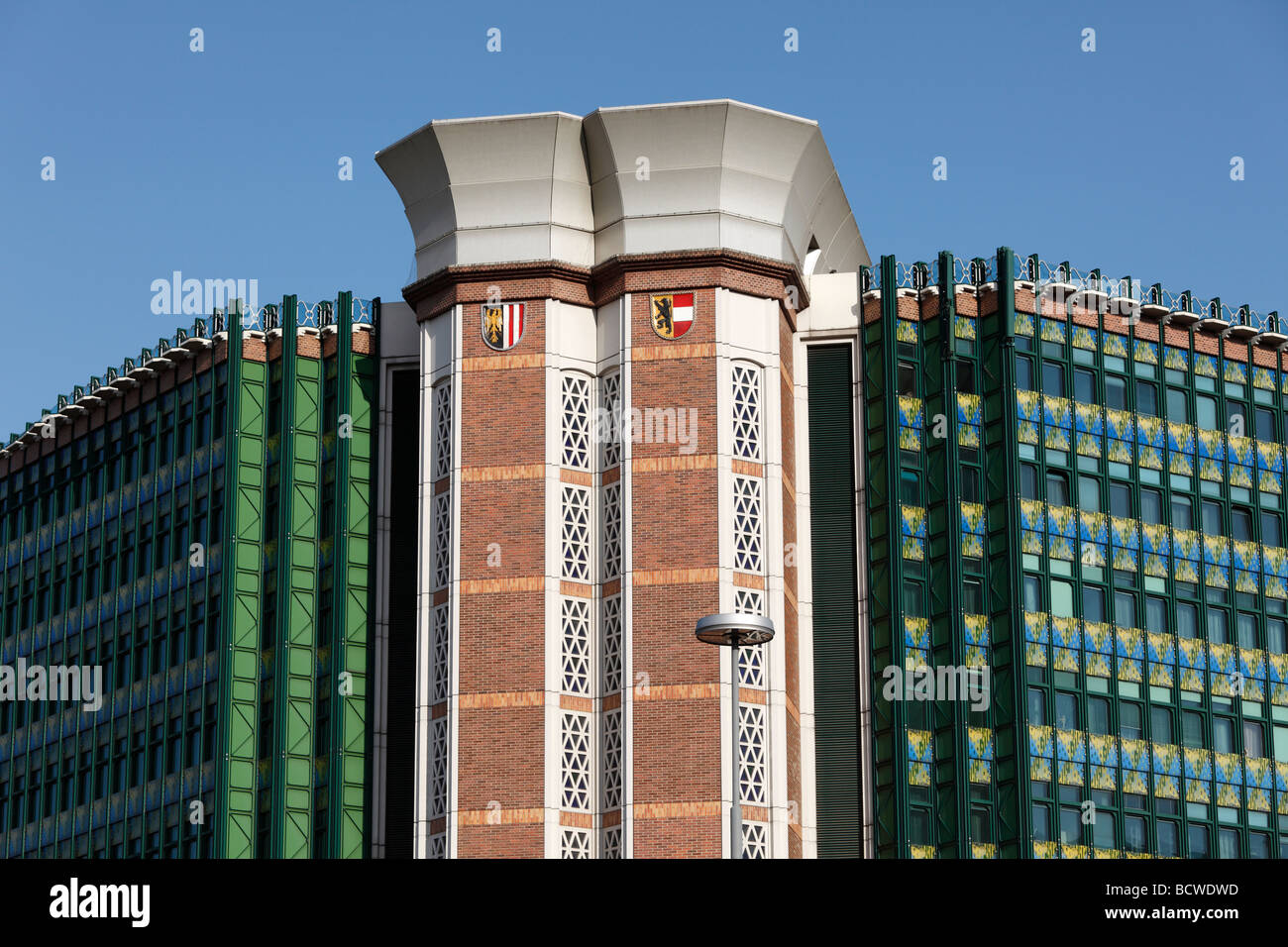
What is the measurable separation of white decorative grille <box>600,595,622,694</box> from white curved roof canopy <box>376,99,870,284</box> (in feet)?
38.2

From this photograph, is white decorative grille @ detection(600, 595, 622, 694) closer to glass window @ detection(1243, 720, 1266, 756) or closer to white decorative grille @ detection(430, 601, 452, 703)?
white decorative grille @ detection(430, 601, 452, 703)

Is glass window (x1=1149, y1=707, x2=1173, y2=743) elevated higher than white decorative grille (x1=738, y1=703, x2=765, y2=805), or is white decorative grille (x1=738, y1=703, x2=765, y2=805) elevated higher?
glass window (x1=1149, y1=707, x2=1173, y2=743)

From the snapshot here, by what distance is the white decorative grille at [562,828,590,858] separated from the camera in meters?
69.9

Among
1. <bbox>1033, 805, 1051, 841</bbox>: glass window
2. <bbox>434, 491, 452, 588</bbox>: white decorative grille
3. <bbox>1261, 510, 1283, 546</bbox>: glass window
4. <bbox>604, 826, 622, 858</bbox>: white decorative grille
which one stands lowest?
<bbox>604, 826, 622, 858</bbox>: white decorative grille

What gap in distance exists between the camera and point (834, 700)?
76250 mm

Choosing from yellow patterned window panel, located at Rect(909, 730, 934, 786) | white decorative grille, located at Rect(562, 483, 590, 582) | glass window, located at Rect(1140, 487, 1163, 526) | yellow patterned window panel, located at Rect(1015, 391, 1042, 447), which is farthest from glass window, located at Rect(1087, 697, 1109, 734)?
white decorative grille, located at Rect(562, 483, 590, 582)

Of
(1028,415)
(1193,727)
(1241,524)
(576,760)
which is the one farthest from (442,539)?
(1241,524)

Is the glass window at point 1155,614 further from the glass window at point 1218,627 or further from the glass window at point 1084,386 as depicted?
the glass window at point 1084,386

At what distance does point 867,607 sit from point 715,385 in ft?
32.6

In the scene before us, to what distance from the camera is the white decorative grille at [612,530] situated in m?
72.6
